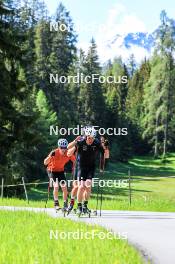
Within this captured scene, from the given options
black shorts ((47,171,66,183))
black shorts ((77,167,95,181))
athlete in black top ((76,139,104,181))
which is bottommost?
black shorts ((47,171,66,183))

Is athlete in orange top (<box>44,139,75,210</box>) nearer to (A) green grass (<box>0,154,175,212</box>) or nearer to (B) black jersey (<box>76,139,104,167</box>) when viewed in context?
(B) black jersey (<box>76,139,104,167</box>)

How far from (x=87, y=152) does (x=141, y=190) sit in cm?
3572

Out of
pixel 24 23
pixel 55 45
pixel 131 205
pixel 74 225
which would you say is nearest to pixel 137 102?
pixel 24 23

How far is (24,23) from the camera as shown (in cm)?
9000

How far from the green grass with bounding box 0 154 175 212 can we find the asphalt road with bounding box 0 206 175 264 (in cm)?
317

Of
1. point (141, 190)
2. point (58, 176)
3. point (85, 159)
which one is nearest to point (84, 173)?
point (85, 159)

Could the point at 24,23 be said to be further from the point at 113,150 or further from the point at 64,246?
the point at 64,246

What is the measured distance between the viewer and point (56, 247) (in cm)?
889

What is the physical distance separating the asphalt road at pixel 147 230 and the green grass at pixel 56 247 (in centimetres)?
32

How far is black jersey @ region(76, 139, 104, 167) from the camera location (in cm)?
A: 1251
